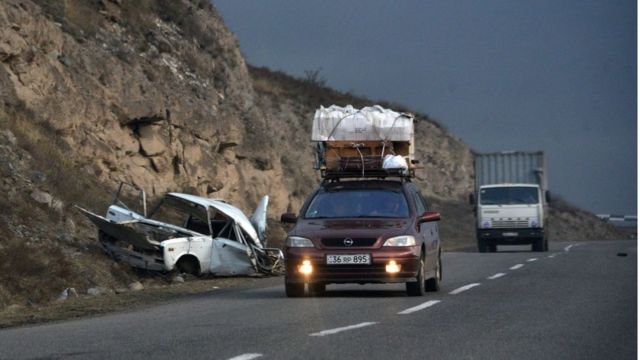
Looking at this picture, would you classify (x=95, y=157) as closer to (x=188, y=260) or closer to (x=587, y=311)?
(x=188, y=260)

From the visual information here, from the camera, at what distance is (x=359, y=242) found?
18.2 metres

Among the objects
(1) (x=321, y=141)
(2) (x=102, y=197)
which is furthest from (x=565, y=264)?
(2) (x=102, y=197)

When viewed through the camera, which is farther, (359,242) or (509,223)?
(509,223)

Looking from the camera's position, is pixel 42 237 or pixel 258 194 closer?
pixel 42 237

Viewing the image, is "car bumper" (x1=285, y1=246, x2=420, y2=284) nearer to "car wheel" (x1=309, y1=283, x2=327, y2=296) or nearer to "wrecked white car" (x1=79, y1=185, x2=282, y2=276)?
"car wheel" (x1=309, y1=283, x2=327, y2=296)

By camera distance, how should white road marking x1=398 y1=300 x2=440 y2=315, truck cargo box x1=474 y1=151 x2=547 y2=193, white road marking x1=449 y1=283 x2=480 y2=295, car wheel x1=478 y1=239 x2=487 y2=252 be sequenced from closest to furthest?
white road marking x1=398 y1=300 x2=440 y2=315
white road marking x1=449 y1=283 x2=480 y2=295
car wheel x1=478 y1=239 x2=487 y2=252
truck cargo box x1=474 y1=151 x2=547 y2=193

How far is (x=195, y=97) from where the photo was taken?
139 ft

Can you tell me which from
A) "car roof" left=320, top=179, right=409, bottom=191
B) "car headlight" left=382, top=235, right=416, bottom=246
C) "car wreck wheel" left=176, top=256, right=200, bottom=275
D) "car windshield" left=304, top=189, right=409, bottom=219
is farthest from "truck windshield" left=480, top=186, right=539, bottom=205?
"car headlight" left=382, top=235, right=416, bottom=246

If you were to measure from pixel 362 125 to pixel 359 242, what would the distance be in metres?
5.10

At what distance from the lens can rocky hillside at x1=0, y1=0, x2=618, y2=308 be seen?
24.5 meters

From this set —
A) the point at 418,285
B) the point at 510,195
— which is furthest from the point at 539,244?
the point at 418,285

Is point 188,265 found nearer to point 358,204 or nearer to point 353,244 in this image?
point 358,204

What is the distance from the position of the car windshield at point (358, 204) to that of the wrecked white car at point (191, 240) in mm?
Result: 5977

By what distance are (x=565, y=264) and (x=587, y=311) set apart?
1461cm
